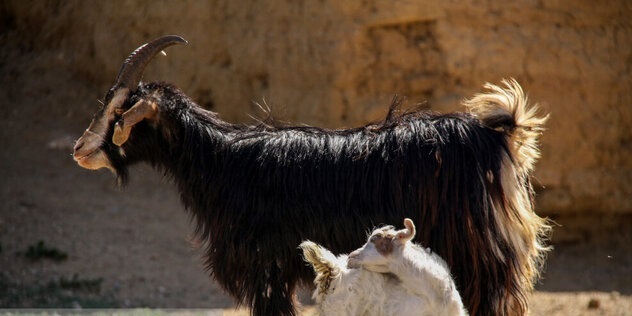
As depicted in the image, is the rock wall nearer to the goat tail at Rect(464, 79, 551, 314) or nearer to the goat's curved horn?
the goat's curved horn

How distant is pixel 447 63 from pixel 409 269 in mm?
5376

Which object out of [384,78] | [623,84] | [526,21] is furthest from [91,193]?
[623,84]

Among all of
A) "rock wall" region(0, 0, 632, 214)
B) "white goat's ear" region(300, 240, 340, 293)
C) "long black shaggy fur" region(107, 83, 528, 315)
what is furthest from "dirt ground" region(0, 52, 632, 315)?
"white goat's ear" region(300, 240, 340, 293)

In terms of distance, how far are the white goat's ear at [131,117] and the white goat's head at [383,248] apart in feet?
6.86

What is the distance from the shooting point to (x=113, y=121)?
5.65 metres

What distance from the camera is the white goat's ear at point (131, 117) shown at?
5.47 meters

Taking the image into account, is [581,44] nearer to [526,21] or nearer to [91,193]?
[526,21]

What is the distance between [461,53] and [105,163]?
431 centimetres

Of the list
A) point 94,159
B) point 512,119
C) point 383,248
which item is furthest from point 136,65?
point 383,248

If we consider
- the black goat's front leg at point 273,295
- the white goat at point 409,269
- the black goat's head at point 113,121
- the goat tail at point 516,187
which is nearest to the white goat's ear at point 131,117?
the black goat's head at point 113,121

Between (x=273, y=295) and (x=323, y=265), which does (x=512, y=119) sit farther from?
(x=323, y=265)

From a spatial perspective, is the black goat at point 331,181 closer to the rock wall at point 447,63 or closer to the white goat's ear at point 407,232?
the white goat's ear at point 407,232

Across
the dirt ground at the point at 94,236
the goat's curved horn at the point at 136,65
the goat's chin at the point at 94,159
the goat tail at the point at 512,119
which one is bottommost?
the dirt ground at the point at 94,236

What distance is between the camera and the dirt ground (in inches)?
330
